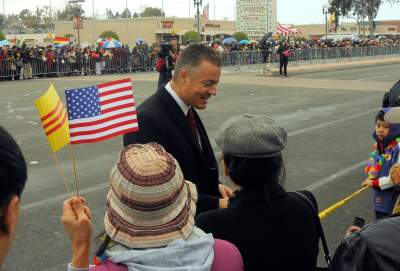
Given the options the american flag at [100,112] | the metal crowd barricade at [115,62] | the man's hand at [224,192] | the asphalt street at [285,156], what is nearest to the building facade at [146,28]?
the metal crowd barricade at [115,62]

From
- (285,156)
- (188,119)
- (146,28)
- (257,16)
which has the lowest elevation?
(285,156)

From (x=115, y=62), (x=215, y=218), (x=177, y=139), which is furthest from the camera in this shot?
(x=115, y=62)

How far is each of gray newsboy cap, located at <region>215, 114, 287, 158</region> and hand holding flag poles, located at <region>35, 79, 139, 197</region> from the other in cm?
81

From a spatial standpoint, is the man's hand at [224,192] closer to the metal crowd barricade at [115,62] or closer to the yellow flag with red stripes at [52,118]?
the yellow flag with red stripes at [52,118]

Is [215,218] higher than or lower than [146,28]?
lower

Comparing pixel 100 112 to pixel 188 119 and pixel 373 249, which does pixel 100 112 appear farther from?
pixel 373 249

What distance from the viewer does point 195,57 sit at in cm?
325

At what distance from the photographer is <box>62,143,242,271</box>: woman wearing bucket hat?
5.48 ft

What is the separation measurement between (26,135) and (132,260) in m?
9.30

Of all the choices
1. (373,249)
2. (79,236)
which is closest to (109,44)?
(79,236)

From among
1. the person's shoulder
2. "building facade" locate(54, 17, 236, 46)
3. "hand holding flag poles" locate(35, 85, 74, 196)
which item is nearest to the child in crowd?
the person's shoulder

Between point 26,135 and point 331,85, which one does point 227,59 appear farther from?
point 26,135

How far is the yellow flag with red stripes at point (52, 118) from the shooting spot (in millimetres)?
2729

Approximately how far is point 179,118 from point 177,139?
0.14 m
